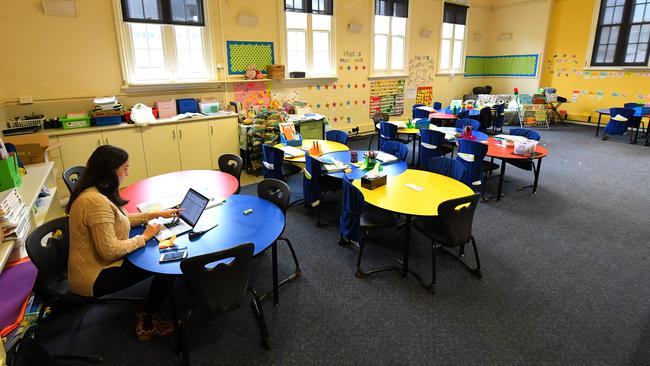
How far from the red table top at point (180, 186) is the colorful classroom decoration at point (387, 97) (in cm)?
593

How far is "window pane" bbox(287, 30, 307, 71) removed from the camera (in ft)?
23.5

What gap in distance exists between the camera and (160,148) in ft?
17.8

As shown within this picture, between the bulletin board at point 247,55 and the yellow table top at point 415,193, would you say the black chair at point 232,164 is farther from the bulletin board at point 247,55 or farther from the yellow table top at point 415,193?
the bulletin board at point 247,55

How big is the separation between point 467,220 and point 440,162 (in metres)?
1.23

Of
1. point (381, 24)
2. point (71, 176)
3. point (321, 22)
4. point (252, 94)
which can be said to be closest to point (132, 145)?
point (71, 176)

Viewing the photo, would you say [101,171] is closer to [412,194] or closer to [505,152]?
[412,194]

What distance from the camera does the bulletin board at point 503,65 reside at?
10.6 metres

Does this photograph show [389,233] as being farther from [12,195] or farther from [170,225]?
[12,195]

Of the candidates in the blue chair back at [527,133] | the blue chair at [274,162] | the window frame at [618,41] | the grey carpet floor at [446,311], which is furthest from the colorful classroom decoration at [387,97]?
the grey carpet floor at [446,311]

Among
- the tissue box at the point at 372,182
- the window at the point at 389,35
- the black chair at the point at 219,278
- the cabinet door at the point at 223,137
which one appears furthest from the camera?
the window at the point at 389,35

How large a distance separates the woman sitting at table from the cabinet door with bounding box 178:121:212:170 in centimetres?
335

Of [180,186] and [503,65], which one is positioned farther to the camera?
[503,65]

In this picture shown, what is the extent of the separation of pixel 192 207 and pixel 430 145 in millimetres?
3872

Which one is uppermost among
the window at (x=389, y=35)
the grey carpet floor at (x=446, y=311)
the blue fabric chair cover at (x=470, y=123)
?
the window at (x=389, y=35)
